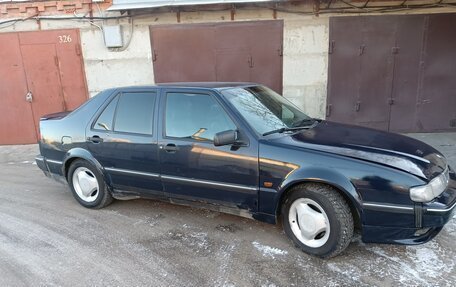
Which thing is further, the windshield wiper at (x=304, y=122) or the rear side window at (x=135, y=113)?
the rear side window at (x=135, y=113)

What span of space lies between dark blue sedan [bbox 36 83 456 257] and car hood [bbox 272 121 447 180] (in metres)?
0.01

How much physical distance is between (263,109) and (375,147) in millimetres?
1177

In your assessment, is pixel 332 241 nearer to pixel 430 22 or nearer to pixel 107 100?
pixel 107 100

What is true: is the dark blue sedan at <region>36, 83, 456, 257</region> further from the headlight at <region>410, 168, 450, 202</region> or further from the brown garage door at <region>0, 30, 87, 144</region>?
the brown garage door at <region>0, 30, 87, 144</region>

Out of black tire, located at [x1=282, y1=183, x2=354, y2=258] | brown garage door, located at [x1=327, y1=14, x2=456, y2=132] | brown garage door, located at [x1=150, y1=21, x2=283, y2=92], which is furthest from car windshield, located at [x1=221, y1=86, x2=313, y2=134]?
brown garage door, located at [x1=327, y1=14, x2=456, y2=132]

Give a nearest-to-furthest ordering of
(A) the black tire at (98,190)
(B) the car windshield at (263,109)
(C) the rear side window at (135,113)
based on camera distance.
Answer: (B) the car windshield at (263,109) < (C) the rear side window at (135,113) < (A) the black tire at (98,190)

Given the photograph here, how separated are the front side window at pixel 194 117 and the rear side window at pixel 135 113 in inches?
9.6

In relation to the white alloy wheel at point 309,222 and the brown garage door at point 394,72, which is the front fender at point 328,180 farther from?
the brown garage door at point 394,72

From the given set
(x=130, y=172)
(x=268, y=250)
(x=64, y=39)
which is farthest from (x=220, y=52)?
(x=268, y=250)

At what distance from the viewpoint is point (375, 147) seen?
10.0 feet

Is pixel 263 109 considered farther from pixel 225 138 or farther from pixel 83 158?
pixel 83 158

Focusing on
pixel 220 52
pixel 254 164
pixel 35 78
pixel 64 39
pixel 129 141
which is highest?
pixel 64 39

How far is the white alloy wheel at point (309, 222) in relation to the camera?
2.97 meters

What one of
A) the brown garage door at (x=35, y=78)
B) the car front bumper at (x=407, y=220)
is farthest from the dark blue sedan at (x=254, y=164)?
the brown garage door at (x=35, y=78)
